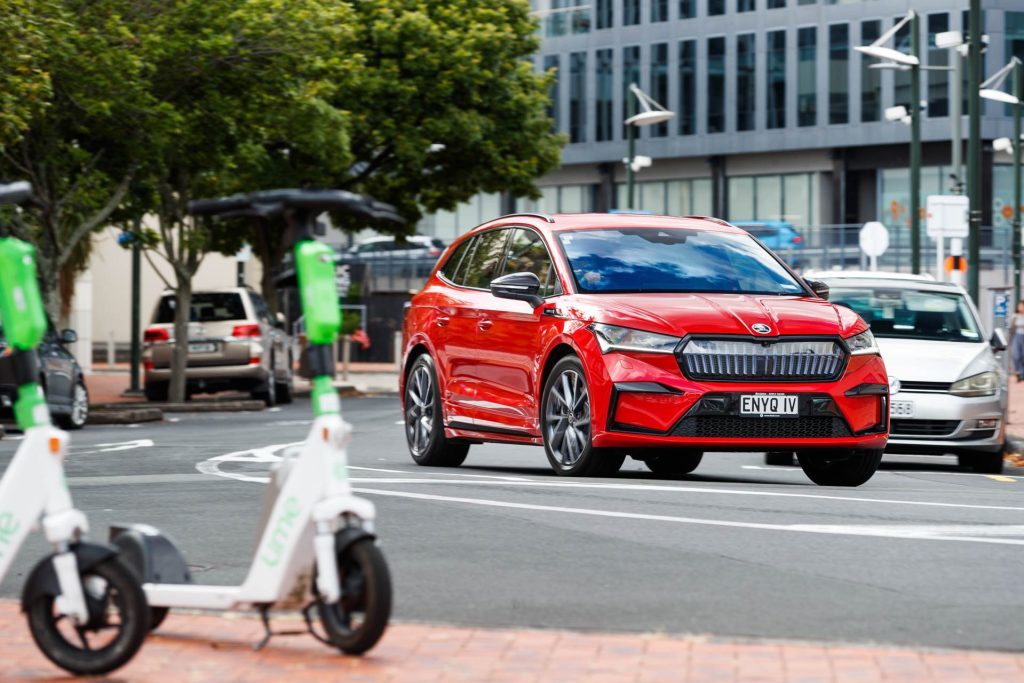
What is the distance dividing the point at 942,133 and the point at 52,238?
141 ft

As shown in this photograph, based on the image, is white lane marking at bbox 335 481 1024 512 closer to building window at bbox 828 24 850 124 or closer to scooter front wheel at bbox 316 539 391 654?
scooter front wheel at bbox 316 539 391 654

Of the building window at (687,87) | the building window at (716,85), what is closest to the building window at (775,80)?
the building window at (716,85)

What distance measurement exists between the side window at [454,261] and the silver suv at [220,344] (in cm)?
1654

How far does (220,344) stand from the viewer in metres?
30.9

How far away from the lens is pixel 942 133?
64.5 metres

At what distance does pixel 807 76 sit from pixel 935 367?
176 feet

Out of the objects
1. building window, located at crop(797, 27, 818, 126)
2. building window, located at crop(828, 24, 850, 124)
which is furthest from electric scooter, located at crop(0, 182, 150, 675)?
building window, located at crop(797, 27, 818, 126)

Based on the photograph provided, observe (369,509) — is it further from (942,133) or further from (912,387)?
(942,133)

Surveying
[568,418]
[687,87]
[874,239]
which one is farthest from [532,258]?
[687,87]

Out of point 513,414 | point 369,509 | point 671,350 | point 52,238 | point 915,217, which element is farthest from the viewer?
point 915,217

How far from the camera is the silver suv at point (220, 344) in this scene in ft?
101

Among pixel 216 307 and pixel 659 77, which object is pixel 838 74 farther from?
pixel 216 307

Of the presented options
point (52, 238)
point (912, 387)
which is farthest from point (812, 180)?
point (912, 387)

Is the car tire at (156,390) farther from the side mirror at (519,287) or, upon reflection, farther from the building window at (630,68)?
the building window at (630,68)
